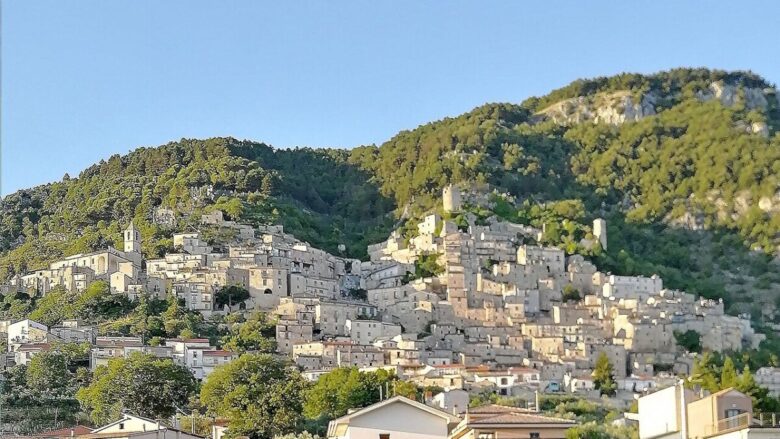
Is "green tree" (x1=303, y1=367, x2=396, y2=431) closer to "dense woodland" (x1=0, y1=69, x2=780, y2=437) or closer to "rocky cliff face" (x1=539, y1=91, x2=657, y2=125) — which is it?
"dense woodland" (x1=0, y1=69, x2=780, y2=437)

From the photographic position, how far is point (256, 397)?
173 ft

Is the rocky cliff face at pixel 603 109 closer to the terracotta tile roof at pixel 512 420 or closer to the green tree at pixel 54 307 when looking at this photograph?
the green tree at pixel 54 307

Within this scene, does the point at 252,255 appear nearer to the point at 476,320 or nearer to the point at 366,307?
the point at 366,307

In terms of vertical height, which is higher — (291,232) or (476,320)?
(291,232)

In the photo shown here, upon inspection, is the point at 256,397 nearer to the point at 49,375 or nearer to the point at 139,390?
the point at 139,390

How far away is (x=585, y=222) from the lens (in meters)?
116

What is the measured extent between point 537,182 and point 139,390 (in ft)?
233

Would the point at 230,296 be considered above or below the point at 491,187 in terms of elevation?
below

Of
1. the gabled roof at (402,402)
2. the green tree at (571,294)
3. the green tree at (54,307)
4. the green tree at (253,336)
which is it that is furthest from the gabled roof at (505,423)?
the green tree at (571,294)

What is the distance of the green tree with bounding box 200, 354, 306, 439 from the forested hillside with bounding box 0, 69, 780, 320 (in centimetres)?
4050

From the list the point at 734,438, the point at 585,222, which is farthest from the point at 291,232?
the point at 734,438

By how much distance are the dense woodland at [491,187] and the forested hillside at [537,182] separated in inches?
8.2

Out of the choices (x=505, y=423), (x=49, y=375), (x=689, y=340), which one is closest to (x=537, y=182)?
(x=689, y=340)

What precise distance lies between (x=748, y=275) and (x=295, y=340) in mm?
48123
